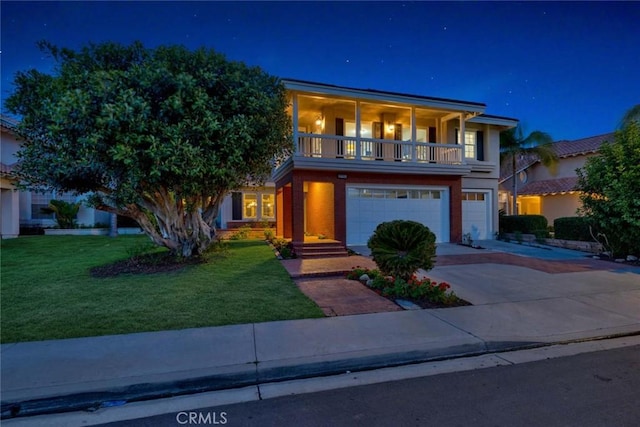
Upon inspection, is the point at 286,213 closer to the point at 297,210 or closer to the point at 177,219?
the point at 297,210

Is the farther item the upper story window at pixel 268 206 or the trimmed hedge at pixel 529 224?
the upper story window at pixel 268 206

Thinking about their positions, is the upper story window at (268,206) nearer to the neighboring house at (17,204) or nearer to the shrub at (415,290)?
the neighboring house at (17,204)

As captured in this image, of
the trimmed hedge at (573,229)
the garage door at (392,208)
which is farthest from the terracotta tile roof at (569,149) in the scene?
the garage door at (392,208)

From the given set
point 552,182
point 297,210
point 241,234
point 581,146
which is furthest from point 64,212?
point 581,146

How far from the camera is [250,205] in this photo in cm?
2188

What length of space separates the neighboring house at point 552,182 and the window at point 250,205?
15834mm

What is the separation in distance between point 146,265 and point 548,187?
23.8 meters

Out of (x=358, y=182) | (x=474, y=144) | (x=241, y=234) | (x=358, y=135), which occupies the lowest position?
(x=241, y=234)

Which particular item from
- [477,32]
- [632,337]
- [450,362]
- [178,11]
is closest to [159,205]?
[178,11]

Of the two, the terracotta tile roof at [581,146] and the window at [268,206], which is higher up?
the terracotta tile roof at [581,146]

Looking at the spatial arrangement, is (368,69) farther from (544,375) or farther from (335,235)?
(544,375)

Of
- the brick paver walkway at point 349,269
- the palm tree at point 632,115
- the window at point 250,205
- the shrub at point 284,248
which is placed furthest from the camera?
the window at point 250,205

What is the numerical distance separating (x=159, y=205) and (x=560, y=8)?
48.6 ft

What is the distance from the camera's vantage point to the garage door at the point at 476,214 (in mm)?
17516
